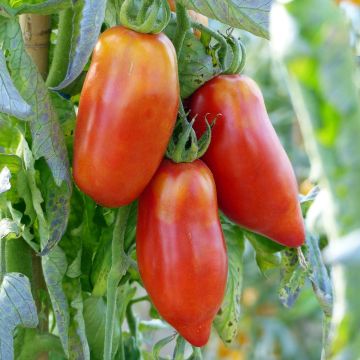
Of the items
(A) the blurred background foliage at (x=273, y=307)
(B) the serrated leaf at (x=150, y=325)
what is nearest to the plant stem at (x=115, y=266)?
(B) the serrated leaf at (x=150, y=325)

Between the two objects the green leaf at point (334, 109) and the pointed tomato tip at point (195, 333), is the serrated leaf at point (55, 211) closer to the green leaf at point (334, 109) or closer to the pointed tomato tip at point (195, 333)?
the pointed tomato tip at point (195, 333)

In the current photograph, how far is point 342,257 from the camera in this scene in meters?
0.31

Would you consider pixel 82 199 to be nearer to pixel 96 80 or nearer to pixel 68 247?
pixel 68 247

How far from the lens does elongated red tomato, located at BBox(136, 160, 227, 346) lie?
2.42ft

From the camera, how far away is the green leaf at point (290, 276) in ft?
2.91

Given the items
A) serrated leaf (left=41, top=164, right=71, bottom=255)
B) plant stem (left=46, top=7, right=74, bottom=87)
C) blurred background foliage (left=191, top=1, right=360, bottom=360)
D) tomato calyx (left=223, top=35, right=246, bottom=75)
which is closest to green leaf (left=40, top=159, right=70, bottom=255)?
serrated leaf (left=41, top=164, right=71, bottom=255)

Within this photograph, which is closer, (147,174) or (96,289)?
(147,174)

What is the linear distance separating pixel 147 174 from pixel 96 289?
0.18 m

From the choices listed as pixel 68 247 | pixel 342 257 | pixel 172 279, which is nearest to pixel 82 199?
pixel 68 247

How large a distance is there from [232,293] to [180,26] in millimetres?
300

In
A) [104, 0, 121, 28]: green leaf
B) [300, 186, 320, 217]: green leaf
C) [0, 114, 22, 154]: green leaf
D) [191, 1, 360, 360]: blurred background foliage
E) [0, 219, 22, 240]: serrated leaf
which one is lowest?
[191, 1, 360, 360]: blurred background foliage

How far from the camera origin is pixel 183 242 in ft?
2.42

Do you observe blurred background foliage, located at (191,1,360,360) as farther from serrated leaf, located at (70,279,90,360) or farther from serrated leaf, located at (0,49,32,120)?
serrated leaf, located at (0,49,32,120)

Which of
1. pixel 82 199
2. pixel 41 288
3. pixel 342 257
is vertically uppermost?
pixel 342 257
